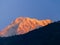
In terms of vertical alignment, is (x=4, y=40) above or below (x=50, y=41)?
above

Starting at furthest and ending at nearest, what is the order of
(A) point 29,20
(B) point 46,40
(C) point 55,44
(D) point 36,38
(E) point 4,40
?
(A) point 29,20, (E) point 4,40, (D) point 36,38, (B) point 46,40, (C) point 55,44

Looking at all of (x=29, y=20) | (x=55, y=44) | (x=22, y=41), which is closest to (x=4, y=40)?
(x=22, y=41)

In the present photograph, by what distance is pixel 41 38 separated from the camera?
6543 mm

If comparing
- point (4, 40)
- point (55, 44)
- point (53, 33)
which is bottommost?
point (55, 44)

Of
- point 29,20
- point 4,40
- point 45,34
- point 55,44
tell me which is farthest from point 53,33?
point 29,20

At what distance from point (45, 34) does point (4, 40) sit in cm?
157

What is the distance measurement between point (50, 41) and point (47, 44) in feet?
0.39

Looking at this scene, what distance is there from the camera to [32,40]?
668 centimetres

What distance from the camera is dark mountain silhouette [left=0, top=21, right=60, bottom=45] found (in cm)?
622

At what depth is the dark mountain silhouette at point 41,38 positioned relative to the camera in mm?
6216

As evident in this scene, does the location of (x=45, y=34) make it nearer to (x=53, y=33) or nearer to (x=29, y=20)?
(x=53, y=33)

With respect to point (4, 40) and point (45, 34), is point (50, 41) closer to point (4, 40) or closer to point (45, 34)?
point (45, 34)

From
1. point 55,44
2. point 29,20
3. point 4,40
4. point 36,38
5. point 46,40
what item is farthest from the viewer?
point 29,20

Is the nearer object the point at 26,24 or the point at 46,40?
the point at 46,40
